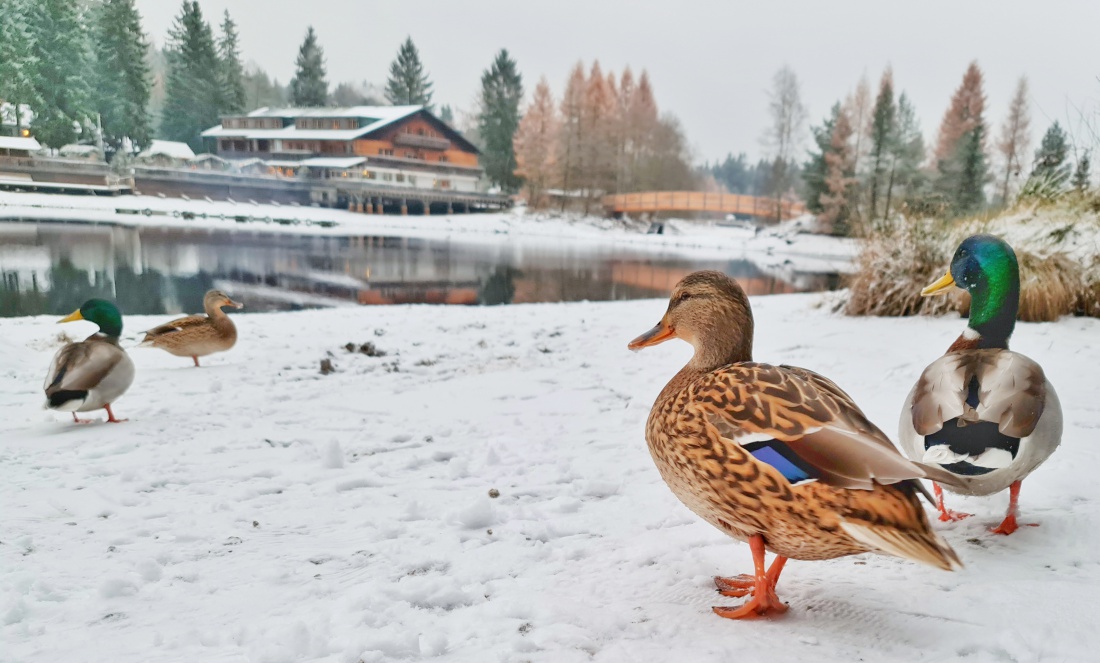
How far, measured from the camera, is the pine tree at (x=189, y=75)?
19.7 metres

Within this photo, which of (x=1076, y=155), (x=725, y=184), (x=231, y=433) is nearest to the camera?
(x=231, y=433)

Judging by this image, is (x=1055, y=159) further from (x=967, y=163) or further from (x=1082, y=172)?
(x=967, y=163)

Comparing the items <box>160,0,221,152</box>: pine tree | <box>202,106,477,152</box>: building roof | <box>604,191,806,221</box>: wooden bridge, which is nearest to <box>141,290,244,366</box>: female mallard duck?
<box>160,0,221,152</box>: pine tree

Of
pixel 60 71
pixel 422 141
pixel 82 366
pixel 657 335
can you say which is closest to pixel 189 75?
pixel 60 71

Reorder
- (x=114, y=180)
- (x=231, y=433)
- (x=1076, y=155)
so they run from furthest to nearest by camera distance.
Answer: (x=114, y=180), (x=1076, y=155), (x=231, y=433)

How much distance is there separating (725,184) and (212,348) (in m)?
91.4

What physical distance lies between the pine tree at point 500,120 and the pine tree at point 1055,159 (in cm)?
3865

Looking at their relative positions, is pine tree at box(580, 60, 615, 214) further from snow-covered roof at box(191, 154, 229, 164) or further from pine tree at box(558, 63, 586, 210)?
snow-covered roof at box(191, 154, 229, 164)

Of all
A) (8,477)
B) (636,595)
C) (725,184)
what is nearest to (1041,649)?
→ (636,595)

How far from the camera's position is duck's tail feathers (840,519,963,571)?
3.57 ft

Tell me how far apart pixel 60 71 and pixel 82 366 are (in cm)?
1057

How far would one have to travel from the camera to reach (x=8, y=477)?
2.45 meters

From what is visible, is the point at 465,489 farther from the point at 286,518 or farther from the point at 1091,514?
the point at 1091,514

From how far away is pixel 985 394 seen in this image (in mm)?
1624
